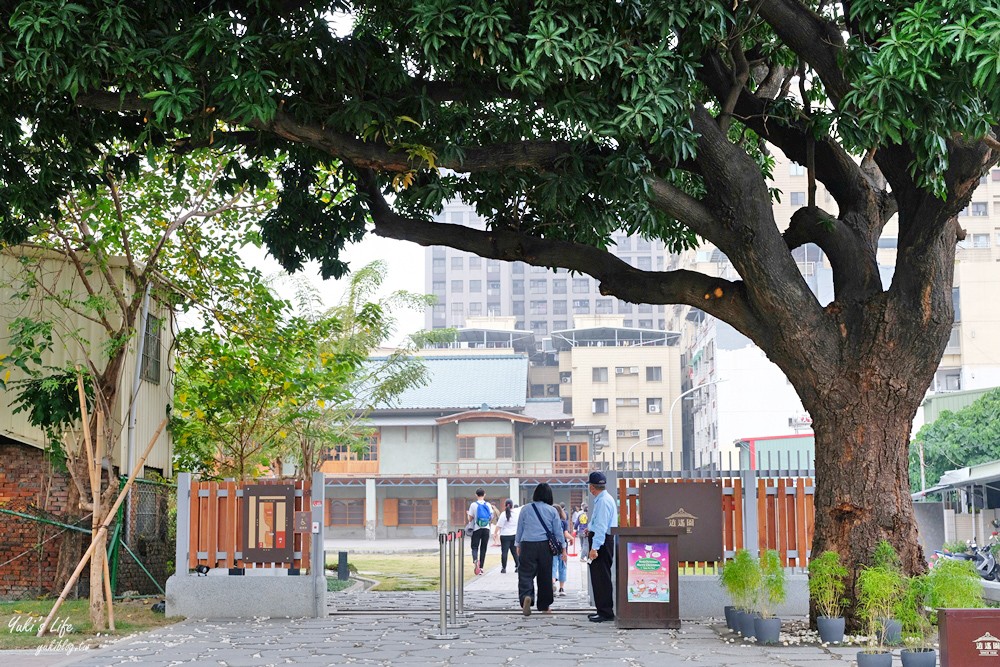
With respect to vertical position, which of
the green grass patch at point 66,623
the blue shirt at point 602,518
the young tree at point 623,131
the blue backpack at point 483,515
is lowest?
the green grass patch at point 66,623

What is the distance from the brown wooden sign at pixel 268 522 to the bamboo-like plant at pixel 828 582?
20.1ft

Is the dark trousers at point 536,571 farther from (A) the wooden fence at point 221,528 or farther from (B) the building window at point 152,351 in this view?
(B) the building window at point 152,351

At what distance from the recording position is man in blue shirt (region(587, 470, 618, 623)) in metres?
12.8

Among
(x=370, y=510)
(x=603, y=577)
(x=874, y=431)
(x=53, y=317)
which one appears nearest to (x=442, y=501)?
(x=370, y=510)

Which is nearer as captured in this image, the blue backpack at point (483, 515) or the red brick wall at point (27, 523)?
the red brick wall at point (27, 523)

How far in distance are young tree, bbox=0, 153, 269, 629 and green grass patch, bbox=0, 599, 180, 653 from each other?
139cm

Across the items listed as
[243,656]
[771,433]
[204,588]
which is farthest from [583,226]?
[771,433]

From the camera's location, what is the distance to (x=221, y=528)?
13.7 m

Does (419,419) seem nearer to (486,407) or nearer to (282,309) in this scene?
(486,407)

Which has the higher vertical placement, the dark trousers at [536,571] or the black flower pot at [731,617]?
the dark trousers at [536,571]

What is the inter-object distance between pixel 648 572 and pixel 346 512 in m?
48.3

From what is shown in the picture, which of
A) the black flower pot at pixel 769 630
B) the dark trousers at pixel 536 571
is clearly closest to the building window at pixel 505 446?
the dark trousers at pixel 536 571

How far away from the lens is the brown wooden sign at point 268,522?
1350 centimetres

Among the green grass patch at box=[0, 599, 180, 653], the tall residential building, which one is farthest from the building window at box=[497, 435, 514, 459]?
the tall residential building
